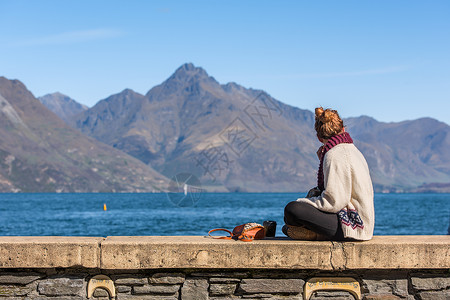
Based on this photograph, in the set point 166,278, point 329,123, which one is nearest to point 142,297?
point 166,278

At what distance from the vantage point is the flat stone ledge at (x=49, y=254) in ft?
19.1

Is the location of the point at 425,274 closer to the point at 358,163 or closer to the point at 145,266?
the point at 358,163

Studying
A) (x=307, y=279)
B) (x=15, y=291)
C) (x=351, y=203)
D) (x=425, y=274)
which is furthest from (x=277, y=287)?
(x=15, y=291)

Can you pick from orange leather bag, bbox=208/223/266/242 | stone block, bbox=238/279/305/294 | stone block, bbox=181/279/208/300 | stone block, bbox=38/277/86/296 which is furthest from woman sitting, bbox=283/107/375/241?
stone block, bbox=38/277/86/296

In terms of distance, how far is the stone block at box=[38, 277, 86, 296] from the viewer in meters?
5.86

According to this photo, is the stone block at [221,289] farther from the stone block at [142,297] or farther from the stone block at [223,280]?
the stone block at [142,297]

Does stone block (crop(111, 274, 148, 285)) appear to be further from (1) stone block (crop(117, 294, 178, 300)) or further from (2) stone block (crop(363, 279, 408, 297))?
(2) stone block (crop(363, 279, 408, 297))

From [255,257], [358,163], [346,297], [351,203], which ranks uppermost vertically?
[358,163]

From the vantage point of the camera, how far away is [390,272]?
600 cm

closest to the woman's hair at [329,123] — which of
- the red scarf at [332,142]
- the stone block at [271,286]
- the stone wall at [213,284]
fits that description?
the red scarf at [332,142]

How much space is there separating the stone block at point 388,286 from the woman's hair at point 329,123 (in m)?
1.49

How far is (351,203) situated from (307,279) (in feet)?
2.79

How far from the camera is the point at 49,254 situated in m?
5.84

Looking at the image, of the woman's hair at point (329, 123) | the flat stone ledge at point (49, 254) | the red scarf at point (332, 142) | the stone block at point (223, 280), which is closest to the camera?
the flat stone ledge at point (49, 254)
